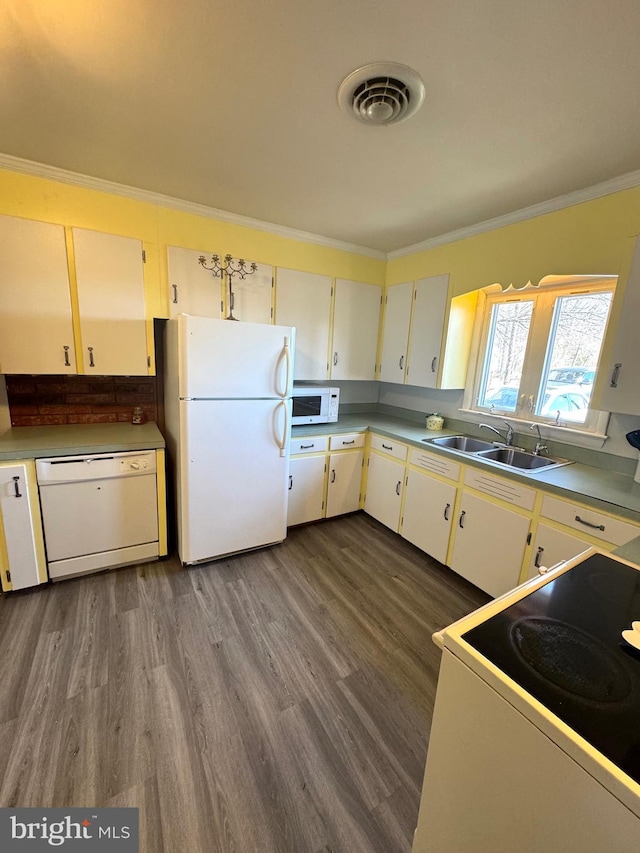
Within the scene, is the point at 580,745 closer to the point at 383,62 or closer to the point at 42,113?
the point at 383,62

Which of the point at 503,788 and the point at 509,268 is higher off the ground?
the point at 509,268

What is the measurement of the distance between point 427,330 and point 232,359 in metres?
1.69

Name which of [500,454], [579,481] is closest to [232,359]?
[500,454]

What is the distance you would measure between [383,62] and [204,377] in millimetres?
1661

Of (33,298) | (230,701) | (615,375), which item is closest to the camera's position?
(230,701)

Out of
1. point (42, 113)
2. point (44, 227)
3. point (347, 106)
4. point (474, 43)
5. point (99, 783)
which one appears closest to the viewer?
point (474, 43)

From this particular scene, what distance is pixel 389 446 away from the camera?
294 cm

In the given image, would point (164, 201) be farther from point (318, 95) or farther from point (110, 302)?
point (318, 95)

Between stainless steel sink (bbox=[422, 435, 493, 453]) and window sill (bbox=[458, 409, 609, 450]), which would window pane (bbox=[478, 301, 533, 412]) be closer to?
window sill (bbox=[458, 409, 609, 450])

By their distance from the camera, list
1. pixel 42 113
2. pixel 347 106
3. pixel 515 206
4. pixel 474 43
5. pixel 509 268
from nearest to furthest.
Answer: pixel 474 43 < pixel 347 106 < pixel 42 113 < pixel 515 206 < pixel 509 268

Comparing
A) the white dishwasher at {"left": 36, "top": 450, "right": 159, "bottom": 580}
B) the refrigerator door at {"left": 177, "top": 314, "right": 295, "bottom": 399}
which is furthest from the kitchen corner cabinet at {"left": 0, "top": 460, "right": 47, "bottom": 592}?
the refrigerator door at {"left": 177, "top": 314, "right": 295, "bottom": 399}

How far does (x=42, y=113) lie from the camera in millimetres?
1551

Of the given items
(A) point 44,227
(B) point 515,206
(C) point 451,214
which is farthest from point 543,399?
(A) point 44,227

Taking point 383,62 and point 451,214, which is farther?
point 451,214
